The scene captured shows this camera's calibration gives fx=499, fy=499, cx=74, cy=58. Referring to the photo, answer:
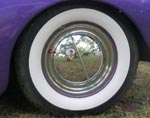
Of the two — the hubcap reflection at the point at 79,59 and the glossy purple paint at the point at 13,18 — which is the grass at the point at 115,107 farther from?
the glossy purple paint at the point at 13,18

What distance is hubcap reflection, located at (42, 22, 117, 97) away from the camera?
3549 mm

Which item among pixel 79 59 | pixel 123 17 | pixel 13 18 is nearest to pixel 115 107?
pixel 79 59

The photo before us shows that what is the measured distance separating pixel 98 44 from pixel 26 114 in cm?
74

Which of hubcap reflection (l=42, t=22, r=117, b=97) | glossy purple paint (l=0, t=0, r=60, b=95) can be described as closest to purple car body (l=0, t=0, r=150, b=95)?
glossy purple paint (l=0, t=0, r=60, b=95)

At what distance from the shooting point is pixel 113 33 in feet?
11.8

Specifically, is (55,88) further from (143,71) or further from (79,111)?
(143,71)

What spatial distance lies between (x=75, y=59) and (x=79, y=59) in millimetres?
29

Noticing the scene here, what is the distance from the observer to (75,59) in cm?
360

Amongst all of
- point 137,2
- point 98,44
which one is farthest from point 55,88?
point 137,2

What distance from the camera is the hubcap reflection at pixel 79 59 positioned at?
3.55m

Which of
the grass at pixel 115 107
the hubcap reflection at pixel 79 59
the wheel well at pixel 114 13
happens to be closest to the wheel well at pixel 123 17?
the wheel well at pixel 114 13

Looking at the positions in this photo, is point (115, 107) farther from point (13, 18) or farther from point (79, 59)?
point (13, 18)

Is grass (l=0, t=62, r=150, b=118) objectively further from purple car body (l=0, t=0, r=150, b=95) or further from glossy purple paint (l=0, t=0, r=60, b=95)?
glossy purple paint (l=0, t=0, r=60, b=95)

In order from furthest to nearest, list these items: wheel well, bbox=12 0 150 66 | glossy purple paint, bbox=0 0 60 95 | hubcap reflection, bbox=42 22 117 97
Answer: hubcap reflection, bbox=42 22 117 97 → wheel well, bbox=12 0 150 66 → glossy purple paint, bbox=0 0 60 95
